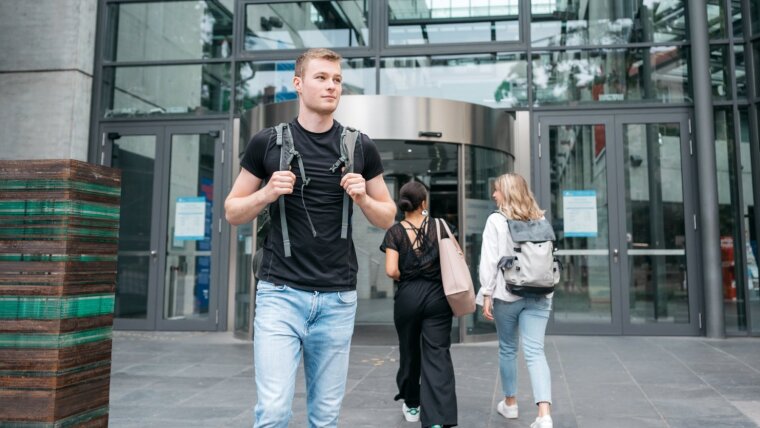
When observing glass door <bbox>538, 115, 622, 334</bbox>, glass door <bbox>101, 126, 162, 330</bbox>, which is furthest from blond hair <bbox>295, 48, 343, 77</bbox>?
glass door <bbox>101, 126, 162, 330</bbox>

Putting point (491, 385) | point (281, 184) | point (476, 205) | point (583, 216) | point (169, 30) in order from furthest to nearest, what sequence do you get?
point (169, 30) < point (583, 216) < point (476, 205) < point (491, 385) < point (281, 184)

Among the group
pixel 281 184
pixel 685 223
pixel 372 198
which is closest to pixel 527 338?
A: pixel 372 198

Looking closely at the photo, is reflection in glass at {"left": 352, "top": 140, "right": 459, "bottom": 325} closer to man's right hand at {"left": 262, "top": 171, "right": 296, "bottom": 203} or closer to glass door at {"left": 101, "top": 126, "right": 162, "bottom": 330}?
glass door at {"left": 101, "top": 126, "right": 162, "bottom": 330}

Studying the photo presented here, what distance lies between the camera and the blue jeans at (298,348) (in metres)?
2.22

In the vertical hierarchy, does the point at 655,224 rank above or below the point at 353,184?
above

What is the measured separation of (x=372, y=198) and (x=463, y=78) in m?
7.04

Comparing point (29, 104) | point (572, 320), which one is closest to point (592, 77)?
point (572, 320)

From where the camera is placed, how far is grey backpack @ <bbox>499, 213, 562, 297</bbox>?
396 cm

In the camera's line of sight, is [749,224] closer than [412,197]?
No

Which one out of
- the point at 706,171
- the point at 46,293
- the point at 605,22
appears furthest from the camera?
the point at 605,22

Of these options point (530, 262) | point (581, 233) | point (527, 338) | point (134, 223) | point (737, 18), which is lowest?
point (527, 338)

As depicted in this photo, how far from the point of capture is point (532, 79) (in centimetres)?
900

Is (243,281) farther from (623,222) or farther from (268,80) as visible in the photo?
(623,222)

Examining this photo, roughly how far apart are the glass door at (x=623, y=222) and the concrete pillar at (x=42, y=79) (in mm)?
7020
